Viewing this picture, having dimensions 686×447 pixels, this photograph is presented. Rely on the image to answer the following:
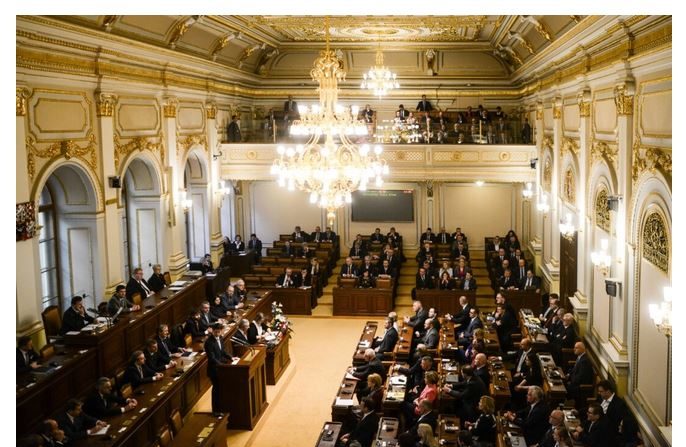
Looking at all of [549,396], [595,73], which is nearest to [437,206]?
[595,73]

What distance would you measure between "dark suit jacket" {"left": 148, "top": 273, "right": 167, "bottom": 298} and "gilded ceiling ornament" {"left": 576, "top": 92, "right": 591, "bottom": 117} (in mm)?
9414

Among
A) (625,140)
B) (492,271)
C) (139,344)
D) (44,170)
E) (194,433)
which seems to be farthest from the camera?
(492,271)

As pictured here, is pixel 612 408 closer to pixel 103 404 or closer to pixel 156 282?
pixel 103 404

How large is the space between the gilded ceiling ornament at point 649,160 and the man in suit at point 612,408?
9.52 feet

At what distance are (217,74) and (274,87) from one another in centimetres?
499

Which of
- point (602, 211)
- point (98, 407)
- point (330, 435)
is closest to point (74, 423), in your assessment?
point (98, 407)

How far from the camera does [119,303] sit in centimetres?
1312

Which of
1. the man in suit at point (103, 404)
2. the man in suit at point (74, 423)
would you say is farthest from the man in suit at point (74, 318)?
the man in suit at point (74, 423)

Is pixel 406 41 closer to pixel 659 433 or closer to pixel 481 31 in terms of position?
pixel 481 31

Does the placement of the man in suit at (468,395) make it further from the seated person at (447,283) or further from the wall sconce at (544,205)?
the wall sconce at (544,205)

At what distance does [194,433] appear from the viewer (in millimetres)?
9305

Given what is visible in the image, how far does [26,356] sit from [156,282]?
5.50 meters

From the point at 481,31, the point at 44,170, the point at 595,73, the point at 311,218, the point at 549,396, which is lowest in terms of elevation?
the point at 549,396

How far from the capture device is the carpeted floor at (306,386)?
11.2 metres
